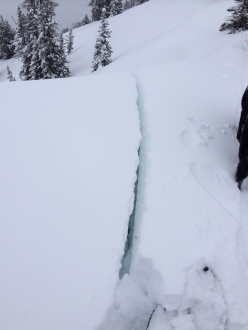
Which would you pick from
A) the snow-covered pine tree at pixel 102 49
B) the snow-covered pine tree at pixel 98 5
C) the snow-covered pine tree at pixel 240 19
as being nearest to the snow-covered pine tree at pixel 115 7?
the snow-covered pine tree at pixel 98 5

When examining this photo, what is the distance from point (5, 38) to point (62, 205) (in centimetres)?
3929

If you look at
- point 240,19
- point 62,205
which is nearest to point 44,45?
point 240,19

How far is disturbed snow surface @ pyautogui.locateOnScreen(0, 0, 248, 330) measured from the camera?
2688 millimetres

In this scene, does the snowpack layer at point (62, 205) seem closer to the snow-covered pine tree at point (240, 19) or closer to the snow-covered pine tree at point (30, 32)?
the snow-covered pine tree at point (240, 19)

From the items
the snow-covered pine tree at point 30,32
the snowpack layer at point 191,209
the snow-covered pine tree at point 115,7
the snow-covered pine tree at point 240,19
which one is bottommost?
the snowpack layer at point 191,209

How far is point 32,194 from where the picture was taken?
140 inches

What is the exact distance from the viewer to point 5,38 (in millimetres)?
32031

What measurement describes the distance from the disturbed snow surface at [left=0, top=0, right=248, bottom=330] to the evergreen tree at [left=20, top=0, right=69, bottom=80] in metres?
11.2

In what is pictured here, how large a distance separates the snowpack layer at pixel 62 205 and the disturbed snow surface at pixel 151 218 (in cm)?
2

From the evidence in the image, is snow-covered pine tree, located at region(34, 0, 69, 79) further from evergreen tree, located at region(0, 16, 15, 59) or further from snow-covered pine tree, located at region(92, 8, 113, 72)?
evergreen tree, located at region(0, 16, 15, 59)

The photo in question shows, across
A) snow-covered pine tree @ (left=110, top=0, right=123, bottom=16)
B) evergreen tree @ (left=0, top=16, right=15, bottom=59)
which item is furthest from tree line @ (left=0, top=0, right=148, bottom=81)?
snow-covered pine tree @ (left=110, top=0, right=123, bottom=16)

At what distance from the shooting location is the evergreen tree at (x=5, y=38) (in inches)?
1224

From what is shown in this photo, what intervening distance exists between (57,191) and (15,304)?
168cm

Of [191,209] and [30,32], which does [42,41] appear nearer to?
[30,32]
